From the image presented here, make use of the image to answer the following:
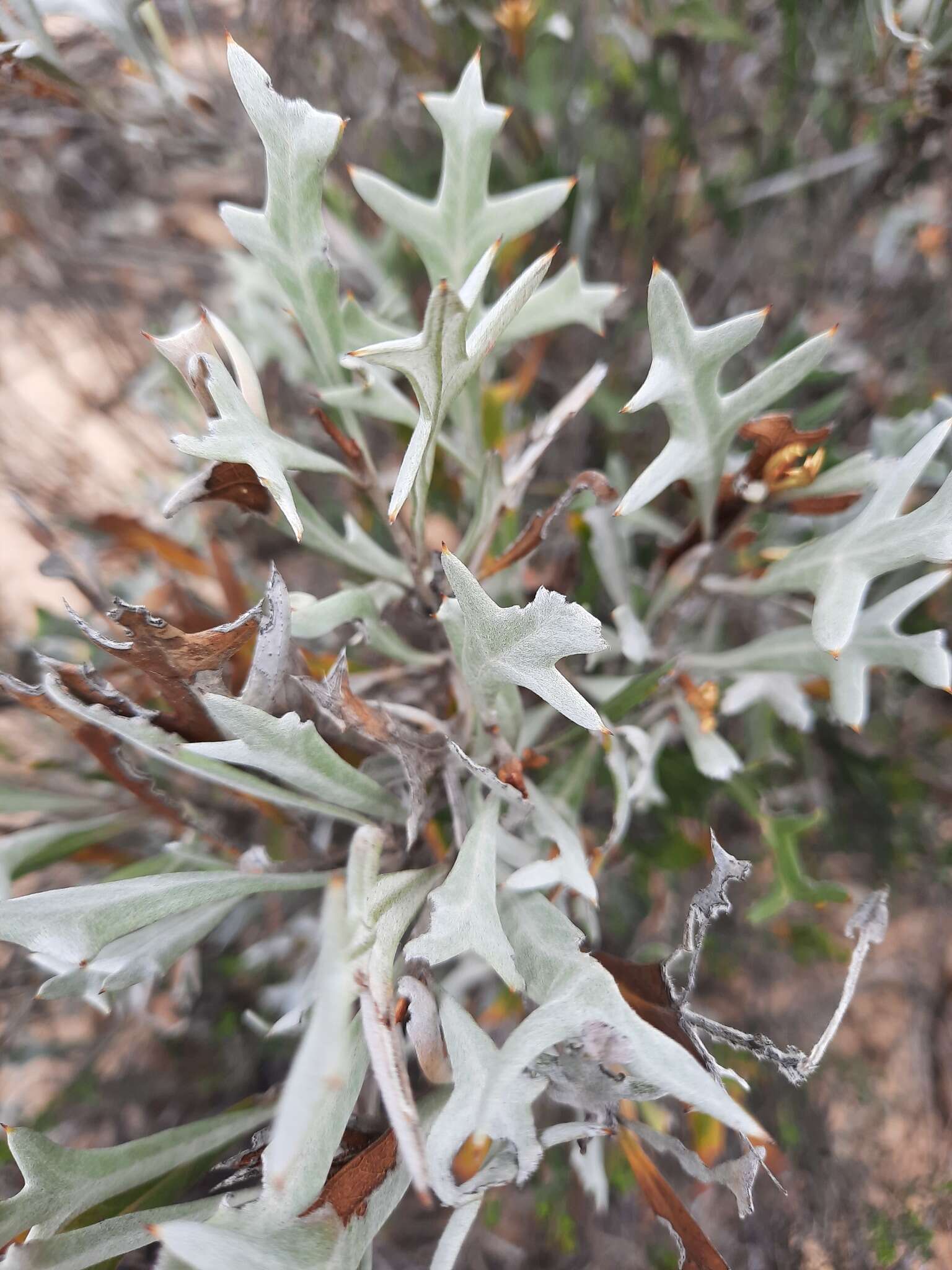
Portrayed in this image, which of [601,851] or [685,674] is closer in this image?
[601,851]

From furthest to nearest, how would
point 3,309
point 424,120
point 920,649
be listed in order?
point 3,309 < point 424,120 < point 920,649

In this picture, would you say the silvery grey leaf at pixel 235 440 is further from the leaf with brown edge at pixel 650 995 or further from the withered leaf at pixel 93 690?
the leaf with brown edge at pixel 650 995

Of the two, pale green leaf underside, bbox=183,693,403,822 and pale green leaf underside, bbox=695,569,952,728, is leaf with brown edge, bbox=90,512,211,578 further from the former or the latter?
pale green leaf underside, bbox=695,569,952,728

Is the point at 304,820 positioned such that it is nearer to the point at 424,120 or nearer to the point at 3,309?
the point at 424,120

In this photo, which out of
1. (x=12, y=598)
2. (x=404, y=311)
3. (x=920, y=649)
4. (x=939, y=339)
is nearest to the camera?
(x=920, y=649)

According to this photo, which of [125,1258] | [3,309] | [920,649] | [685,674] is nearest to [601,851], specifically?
[685,674]

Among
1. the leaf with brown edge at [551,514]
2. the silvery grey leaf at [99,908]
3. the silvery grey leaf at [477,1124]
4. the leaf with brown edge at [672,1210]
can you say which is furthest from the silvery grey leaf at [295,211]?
the leaf with brown edge at [672,1210]

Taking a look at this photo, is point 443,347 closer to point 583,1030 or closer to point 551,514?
point 551,514
